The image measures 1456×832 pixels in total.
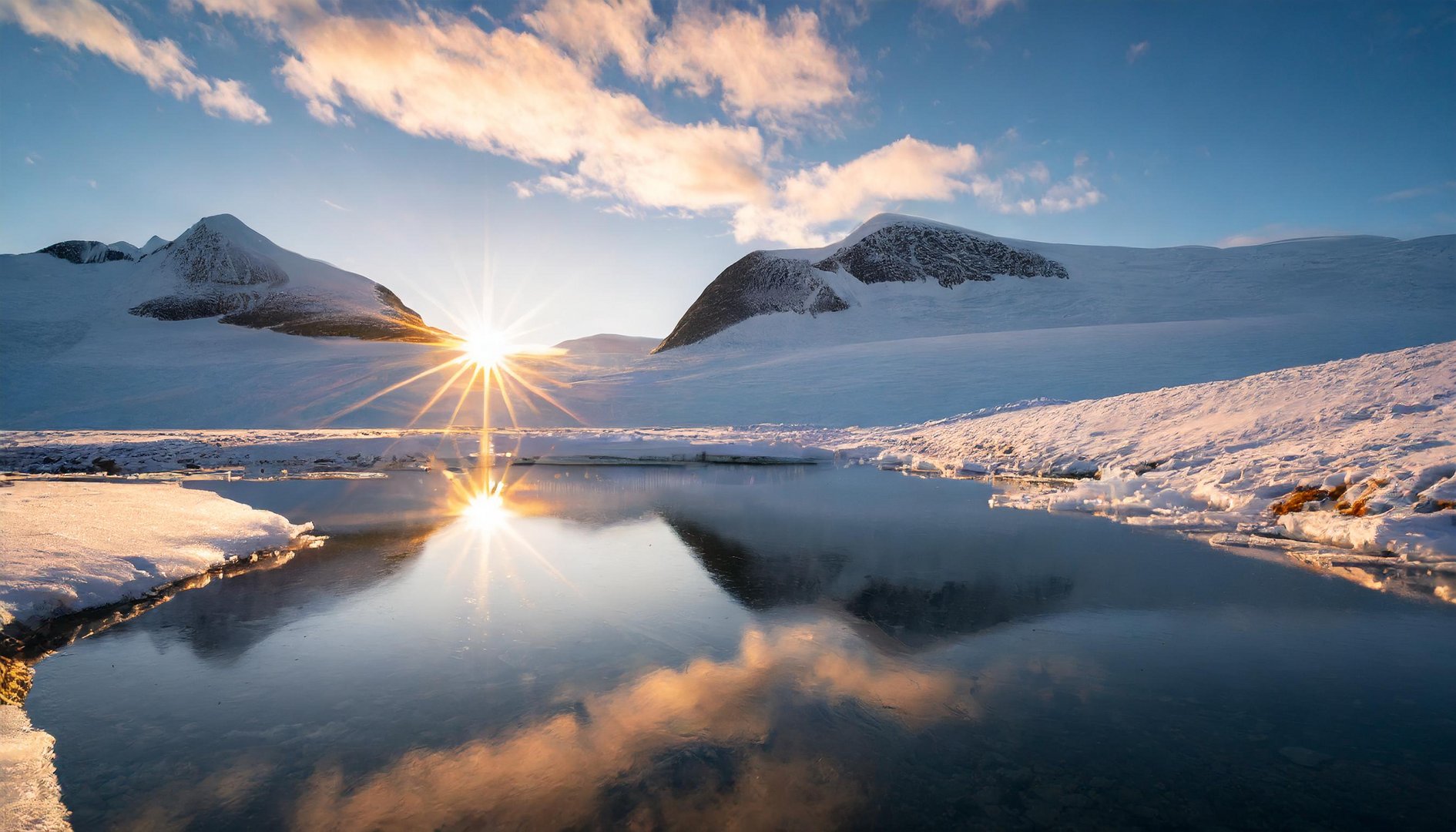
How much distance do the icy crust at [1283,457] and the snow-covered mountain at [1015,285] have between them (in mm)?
41533

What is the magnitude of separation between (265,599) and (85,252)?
125883 mm

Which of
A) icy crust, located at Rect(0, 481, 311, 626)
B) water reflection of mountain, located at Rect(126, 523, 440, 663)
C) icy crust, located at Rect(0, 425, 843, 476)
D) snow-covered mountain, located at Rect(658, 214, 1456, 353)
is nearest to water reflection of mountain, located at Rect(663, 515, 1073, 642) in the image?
water reflection of mountain, located at Rect(126, 523, 440, 663)

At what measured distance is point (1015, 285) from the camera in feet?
237

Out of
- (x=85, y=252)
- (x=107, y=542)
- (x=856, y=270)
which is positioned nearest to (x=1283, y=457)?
(x=107, y=542)

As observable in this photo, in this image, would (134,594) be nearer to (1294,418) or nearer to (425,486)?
(425,486)

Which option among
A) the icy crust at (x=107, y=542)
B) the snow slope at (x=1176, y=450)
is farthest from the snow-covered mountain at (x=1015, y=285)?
the icy crust at (x=107, y=542)

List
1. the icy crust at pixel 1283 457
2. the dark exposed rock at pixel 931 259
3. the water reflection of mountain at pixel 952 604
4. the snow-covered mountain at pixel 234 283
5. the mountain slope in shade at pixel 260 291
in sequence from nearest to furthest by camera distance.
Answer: the water reflection of mountain at pixel 952 604 → the icy crust at pixel 1283 457 → the mountain slope in shade at pixel 260 291 → the snow-covered mountain at pixel 234 283 → the dark exposed rock at pixel 931 259

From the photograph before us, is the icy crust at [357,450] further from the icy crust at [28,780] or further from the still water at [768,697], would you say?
the icy crust at [28,780]

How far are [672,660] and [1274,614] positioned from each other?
657 cm

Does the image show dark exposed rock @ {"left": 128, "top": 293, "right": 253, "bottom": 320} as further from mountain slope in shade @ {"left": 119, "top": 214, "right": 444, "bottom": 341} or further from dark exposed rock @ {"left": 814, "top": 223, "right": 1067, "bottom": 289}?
dark exposed rock @ {"left": 814, "top": 223, "right": 1067, "bottom": 289}

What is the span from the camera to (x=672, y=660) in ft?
20.4

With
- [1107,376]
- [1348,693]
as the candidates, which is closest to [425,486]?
[1348,693]

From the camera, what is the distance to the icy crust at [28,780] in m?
3.77

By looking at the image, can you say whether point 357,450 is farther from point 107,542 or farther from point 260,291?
point 260,291
